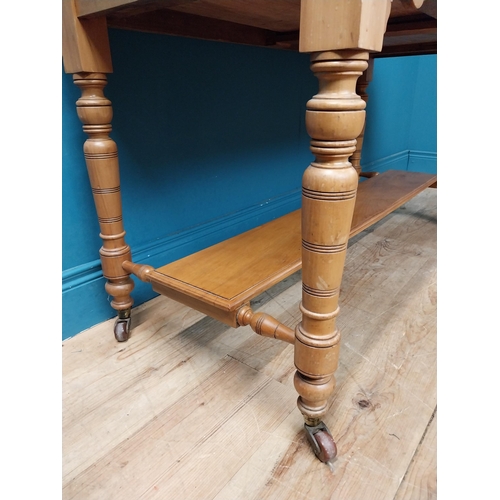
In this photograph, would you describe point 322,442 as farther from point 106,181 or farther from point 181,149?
point 181,149

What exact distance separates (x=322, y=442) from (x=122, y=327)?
519 millimetres

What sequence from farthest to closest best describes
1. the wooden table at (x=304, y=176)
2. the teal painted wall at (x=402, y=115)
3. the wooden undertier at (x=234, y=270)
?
1. the teal painted wall at (x=402, y=115)
2. the wooden undertier at (x=234, y=270)
3. the wooden table at (x=304, y=176)

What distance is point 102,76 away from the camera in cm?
75

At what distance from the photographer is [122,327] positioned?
2.97 feet

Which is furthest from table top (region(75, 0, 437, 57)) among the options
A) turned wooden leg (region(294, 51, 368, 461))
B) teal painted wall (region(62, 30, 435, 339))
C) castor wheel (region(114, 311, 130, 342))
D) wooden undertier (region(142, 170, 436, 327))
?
castor wheel (region(114, 311, 130, 342))

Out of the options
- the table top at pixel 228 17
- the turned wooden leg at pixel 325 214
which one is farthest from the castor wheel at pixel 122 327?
the table top at pixel 228 17

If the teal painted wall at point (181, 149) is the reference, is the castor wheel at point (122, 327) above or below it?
below

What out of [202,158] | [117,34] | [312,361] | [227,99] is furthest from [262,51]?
[312,361]

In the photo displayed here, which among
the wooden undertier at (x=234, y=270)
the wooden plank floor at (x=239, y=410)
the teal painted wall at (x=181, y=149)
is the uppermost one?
A: the teal painted wall at (x=181, y=149)

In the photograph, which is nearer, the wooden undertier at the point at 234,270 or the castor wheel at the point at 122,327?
the wooden undertier at the point at 234,270

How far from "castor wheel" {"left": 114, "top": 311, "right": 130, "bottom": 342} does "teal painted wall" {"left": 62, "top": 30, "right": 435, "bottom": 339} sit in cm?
10

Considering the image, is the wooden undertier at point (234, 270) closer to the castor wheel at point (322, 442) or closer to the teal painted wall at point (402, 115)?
the castor wheel at point (322, 442)

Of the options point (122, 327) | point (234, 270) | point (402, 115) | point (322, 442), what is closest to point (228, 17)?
point (234, 270)

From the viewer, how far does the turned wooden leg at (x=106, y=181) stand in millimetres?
750
